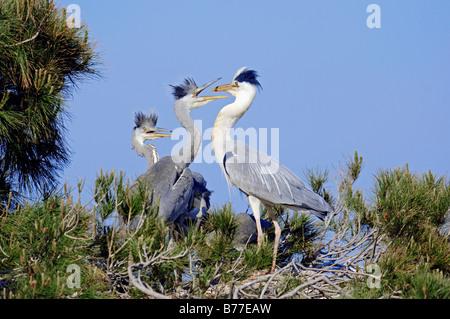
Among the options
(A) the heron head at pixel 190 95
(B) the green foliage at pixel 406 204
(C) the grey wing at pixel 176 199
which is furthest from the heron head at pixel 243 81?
(B) the green foliage at pixel 406 204

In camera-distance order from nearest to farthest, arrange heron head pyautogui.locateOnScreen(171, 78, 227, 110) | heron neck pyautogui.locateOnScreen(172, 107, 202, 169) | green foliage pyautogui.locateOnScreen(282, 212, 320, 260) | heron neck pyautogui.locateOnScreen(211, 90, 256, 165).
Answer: green foliage pyautogui.locateOnScreen(282, 212, 320, 260) → heron neck pyautogui.locateOnScreen(211, 90, 256, 165) → heron neck pyautogui.locateOnScreen(172, 107, 202, 169) → heron head pyautogui.locateOnScreen(171, 78, 227, 110)

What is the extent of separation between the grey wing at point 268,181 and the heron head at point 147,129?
2.00 metres

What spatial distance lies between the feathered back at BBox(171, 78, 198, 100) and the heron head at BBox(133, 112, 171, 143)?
0.62 metres

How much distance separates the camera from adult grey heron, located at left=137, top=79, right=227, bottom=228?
5766 millimetres

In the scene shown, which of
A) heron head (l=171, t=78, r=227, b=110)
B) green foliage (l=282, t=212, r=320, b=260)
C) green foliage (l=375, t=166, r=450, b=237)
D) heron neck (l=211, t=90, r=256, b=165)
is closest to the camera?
green foliage (l=375, t=166, r=450, b=237)

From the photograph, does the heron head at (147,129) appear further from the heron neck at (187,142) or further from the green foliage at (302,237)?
the green foliage at (302,237)

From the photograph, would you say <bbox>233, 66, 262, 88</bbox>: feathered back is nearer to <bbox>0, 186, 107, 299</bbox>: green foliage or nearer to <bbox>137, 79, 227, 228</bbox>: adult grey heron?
<bbox>137, 79, 227, 228</bbox>: adult grey heron

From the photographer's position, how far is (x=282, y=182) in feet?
18.9

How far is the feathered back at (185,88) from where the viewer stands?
7391mm

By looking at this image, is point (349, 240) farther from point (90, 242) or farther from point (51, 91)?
point (51, 91)

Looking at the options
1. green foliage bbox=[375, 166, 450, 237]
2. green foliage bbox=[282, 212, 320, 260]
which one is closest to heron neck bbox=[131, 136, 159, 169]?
green foliage bbox=[282, 212, 320, 260]

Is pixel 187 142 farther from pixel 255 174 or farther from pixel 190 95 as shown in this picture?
pixel 255 174
